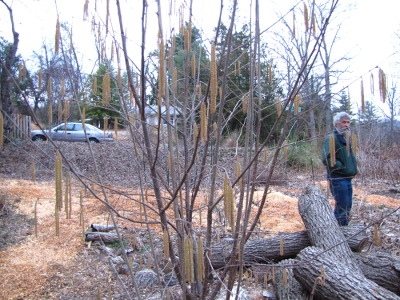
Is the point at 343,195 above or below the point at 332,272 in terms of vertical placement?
above

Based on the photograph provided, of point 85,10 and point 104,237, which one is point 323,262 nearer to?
point 85,10

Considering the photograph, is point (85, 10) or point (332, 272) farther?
point (332, 272)

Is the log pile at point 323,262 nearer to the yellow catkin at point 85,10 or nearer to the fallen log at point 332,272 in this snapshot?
the fallen log at point 332,272

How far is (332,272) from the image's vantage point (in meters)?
2.58

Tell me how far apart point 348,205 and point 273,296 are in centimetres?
159

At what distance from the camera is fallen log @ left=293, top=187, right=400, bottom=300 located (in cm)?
241

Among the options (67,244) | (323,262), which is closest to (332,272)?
(323,262)

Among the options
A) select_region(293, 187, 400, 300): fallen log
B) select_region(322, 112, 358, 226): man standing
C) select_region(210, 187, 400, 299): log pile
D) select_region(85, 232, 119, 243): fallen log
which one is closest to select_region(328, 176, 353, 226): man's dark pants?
select_region(322, 112, 358, 226): man standing

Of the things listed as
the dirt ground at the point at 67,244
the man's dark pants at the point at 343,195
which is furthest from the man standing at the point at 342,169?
the dirt ground at the point at 67,244

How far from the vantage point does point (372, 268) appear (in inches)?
120

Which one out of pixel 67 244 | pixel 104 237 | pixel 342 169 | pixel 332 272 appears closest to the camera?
pixel 332 272

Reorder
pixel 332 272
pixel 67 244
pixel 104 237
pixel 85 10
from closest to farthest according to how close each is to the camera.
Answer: pixel 85 10, pixel 332 272, pixel 67 244, pixel 104 237

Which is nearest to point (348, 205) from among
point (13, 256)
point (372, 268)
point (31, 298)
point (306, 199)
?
point (306, 199)

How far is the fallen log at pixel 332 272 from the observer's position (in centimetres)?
241
